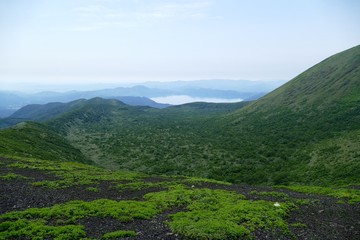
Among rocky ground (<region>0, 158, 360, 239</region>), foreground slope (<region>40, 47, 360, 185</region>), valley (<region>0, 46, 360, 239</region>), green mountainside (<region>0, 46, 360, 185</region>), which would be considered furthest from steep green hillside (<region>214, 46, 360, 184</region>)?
rocky ground (<region>0, 158, 360, 239</region>)

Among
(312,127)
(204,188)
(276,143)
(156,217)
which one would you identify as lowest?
(276,143)

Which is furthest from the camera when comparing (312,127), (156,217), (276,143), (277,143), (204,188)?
(312,127)

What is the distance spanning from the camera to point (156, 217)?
2000 cm

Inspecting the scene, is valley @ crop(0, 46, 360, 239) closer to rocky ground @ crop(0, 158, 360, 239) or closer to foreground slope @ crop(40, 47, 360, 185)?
rocky ground @ crop(0, 158, 360, 239)

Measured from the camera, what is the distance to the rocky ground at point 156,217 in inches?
695

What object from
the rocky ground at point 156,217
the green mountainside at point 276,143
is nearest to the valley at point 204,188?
the rocky ground at point 156,217

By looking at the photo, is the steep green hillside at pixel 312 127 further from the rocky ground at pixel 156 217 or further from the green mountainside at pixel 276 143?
the rocky ground at pixel 156 217

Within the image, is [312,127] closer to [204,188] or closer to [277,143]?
[277,143]

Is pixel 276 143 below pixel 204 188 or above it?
below

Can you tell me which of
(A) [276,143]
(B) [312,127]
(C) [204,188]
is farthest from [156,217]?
(B) [312,127]

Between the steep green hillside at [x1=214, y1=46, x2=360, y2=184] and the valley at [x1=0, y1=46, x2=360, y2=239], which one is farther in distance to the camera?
the steep green hillside at [x1=214, y1=46, x2=360, y2=184]

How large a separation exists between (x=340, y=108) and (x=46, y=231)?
90592mm

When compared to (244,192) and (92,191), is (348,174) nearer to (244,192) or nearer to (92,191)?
(244,192)

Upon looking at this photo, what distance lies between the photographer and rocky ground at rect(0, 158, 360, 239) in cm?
1764
